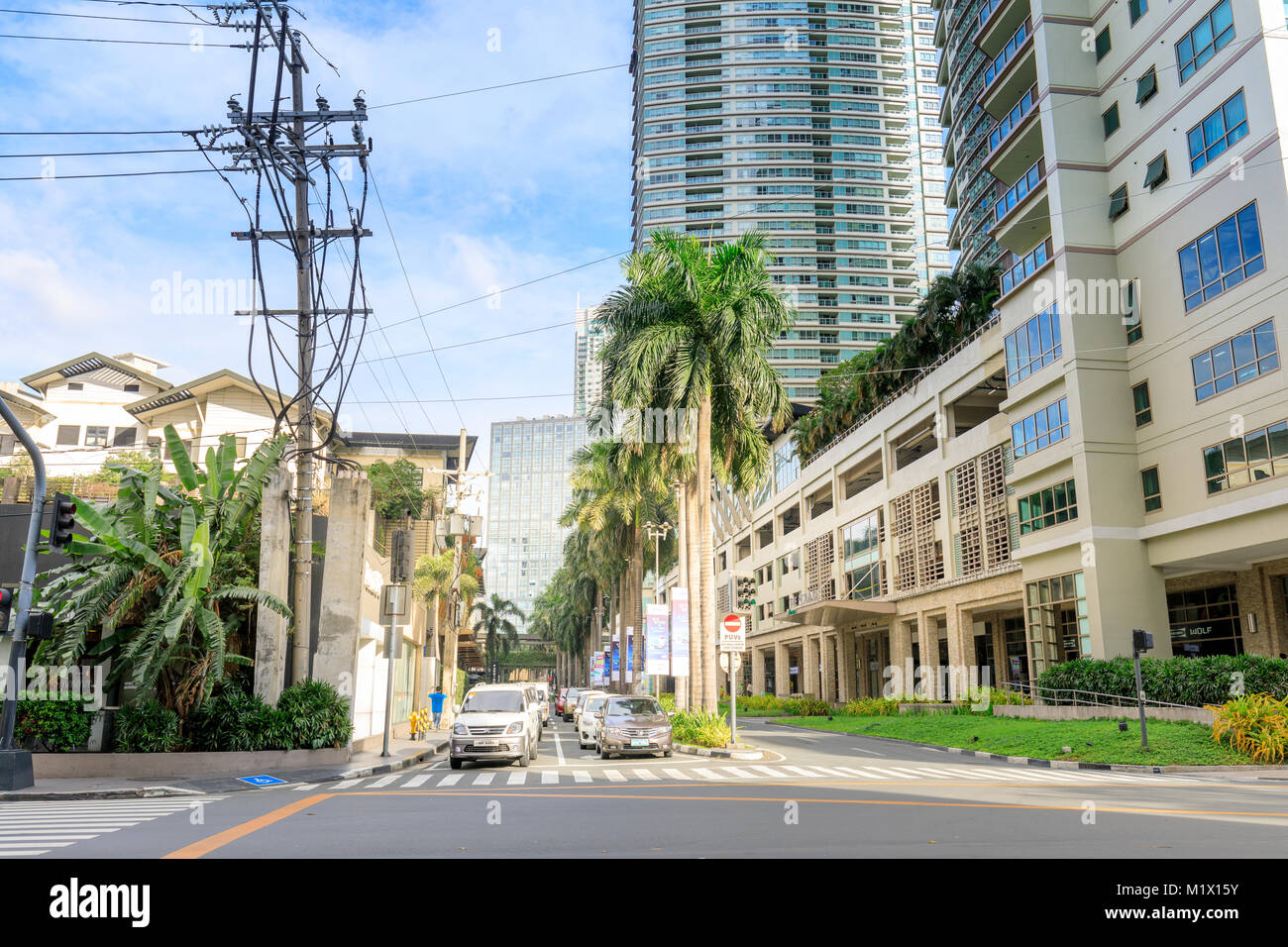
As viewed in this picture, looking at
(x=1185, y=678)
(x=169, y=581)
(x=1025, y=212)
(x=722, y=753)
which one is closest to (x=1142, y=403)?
(x=1025, y=212)

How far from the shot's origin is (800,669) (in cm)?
7156

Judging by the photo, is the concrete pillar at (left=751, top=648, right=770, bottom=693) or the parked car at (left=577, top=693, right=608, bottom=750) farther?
the concrete pillar at (left=751, top=648, right=770, bottom=693)

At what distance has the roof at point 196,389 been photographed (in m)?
47.4

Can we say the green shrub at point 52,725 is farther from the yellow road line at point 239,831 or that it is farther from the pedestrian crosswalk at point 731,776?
the yellow road line at point 239,831

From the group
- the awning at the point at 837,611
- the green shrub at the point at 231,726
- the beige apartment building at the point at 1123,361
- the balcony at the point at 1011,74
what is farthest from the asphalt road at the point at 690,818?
the awning at the point at 837,611

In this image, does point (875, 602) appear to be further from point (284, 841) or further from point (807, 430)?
point (284, 841)

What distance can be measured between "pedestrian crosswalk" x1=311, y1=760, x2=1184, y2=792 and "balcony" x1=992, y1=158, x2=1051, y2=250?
955 inches

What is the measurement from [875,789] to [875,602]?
3705 cm

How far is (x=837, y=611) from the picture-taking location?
52.3 m

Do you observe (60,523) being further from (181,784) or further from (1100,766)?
(1100,766)

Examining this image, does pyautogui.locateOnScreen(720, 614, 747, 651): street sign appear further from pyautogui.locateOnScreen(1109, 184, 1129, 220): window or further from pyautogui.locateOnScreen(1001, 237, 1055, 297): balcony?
pyautogui.locateOnScreen(1109, 184, 1129, 220): window

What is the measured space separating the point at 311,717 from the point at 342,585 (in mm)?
3227

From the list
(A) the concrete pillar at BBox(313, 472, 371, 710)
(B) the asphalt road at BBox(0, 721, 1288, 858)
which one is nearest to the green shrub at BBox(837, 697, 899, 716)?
(B) the asphalt road at BBox(0, 721, 1288, 858)

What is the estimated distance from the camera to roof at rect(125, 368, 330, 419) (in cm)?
4738
